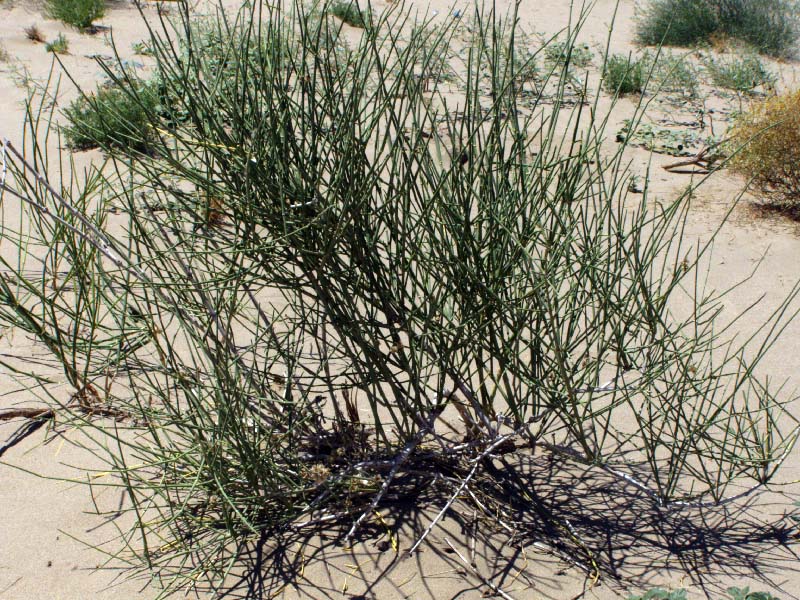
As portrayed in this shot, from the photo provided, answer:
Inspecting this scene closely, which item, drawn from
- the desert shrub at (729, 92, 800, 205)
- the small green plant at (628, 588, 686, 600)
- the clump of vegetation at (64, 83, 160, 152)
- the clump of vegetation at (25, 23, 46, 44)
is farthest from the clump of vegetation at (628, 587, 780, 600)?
the clump of vegetation at (25, 23, 46, 44)

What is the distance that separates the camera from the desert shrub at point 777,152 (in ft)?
15.8

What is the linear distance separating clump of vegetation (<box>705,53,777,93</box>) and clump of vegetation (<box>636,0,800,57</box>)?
3.07 ft

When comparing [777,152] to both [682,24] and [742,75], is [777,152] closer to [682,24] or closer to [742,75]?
[742,75]

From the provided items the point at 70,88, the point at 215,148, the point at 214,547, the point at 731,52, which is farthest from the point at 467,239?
the point at 731,52

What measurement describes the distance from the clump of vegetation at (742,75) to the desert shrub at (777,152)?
2.10m

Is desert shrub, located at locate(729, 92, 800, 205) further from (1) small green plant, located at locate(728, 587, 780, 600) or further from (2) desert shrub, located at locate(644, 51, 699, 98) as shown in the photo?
(1) small green plant, located at locate(728, 587, 780, 600)

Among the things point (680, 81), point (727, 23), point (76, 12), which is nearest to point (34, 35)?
point (76, 12)

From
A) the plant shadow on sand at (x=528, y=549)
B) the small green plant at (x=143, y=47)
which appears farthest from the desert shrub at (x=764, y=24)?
the plant shadow on sand at (x=528, y=549)

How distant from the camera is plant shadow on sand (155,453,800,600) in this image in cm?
219

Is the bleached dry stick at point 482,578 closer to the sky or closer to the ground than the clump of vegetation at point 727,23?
closer to the sky

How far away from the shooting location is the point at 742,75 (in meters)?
7.16

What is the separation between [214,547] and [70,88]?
522cm

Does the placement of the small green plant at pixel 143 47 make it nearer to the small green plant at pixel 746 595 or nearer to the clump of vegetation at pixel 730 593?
the clump of vegetation at pixel 730 593

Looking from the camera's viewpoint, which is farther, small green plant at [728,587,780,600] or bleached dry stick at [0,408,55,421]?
bleached dry stick at [0,408,55,421]
